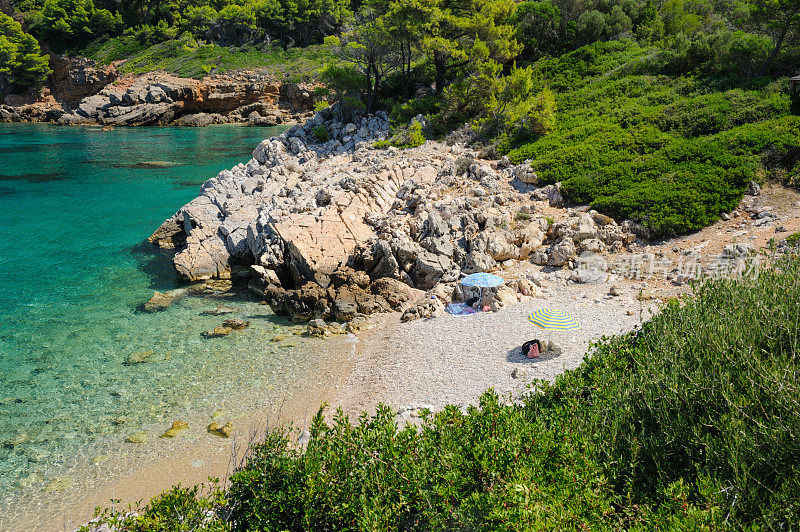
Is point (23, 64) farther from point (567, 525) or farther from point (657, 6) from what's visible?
point (567, 525)

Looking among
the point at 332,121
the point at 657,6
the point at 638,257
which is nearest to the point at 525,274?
the point at 638,257

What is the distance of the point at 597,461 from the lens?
25.3ft

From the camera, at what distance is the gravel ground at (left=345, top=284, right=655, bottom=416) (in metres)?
13.5

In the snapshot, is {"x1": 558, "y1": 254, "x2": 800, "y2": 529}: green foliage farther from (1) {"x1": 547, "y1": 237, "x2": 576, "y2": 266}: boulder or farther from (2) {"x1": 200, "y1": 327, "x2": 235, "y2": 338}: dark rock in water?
(2) {"x1": 200, "y1": 327, "x2": 235, "y2": 338}: dark rock in water

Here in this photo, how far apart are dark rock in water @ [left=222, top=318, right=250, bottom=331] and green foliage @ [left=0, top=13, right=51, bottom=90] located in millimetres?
100944

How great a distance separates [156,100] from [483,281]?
3318 inches

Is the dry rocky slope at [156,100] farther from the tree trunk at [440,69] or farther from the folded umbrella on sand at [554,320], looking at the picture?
the folded umbrella on sand at [554,320]

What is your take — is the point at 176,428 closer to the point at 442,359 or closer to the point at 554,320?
the point at 442,359

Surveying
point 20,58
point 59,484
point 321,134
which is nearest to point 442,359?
point 59,484

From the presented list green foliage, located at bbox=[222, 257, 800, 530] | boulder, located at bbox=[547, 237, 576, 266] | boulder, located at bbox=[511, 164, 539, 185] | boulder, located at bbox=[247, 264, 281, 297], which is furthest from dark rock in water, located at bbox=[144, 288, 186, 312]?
boulder, located at bbox=[511, 164, 539, 185]

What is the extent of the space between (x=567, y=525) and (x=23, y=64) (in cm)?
11755

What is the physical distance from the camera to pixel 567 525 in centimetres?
635

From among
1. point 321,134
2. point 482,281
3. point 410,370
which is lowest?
point 410,370

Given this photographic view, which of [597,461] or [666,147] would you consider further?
[666,147]
